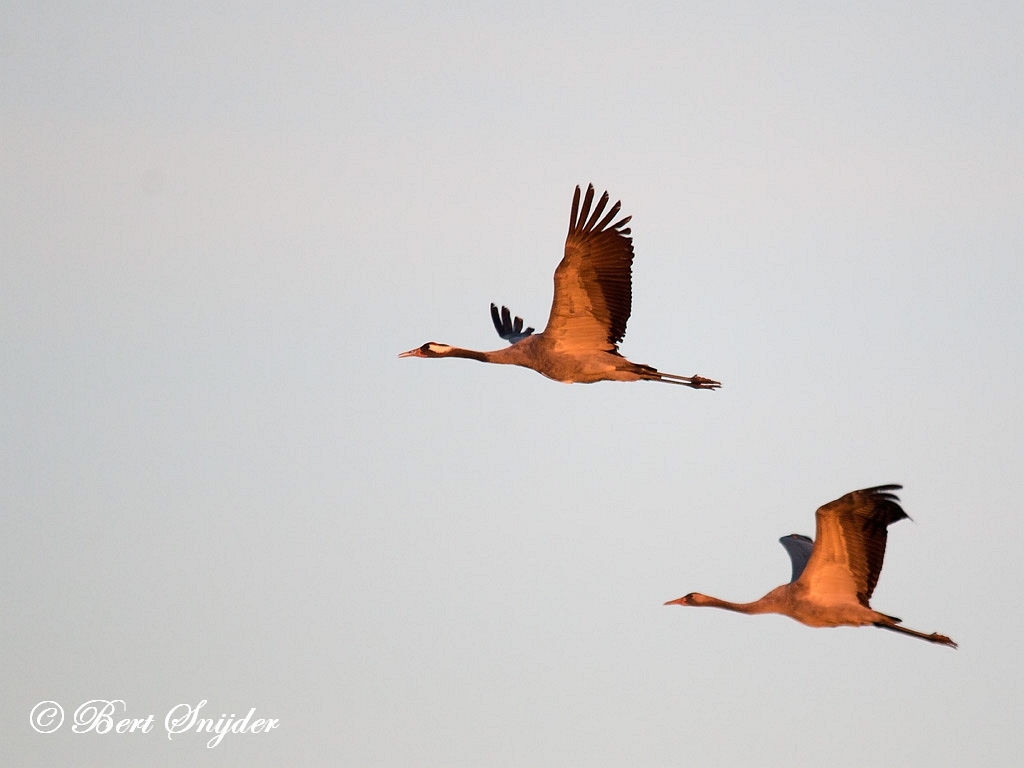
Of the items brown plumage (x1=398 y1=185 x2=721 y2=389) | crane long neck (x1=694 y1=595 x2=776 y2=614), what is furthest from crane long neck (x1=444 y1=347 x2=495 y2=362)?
crane long neck (x1=694 y1=595 x2=776 y2=614)

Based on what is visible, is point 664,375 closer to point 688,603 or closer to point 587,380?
point 587,380

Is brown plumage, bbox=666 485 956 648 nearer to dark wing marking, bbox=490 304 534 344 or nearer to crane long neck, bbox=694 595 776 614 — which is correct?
crane long neck, bbox=694 595 776 614

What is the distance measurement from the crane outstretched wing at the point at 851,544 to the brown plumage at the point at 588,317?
396cm

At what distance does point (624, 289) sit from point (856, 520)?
4.91 meters

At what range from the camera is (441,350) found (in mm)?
35125

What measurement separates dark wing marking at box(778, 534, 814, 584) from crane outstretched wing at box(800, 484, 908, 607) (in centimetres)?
83

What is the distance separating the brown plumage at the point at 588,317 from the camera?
32469 millimetres

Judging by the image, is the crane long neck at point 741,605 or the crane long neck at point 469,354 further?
the crane long neck at point 469,354

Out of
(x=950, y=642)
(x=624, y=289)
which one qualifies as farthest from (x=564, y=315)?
(x=950, y=642)

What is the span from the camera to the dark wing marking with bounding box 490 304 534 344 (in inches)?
1603

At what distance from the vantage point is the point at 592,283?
108ft

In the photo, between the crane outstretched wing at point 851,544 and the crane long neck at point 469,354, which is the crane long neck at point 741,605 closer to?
the crane outstretched wing at point 851,544

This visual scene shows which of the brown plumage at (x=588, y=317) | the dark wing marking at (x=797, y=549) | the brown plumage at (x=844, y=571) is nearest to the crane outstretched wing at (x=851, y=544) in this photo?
the brown plumage at (x=844, y=571)

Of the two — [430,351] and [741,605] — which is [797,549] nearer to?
[741,605]
